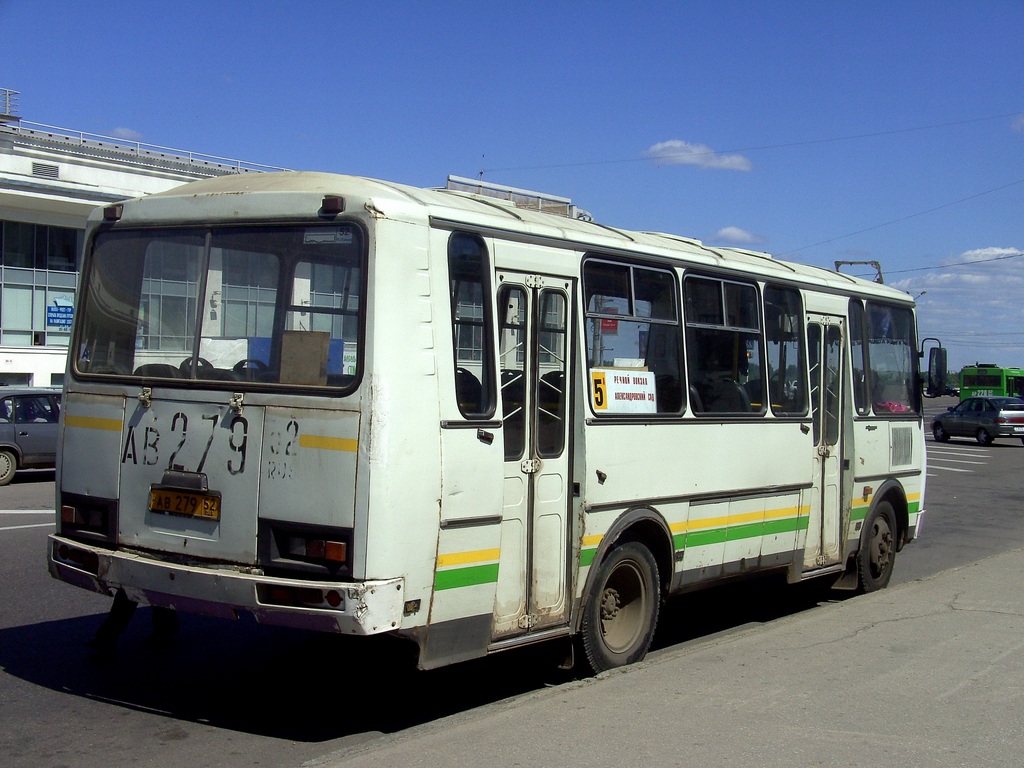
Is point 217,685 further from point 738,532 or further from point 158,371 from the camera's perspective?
point 738,532

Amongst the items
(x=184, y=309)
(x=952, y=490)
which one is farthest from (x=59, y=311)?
(x=184, y=309)

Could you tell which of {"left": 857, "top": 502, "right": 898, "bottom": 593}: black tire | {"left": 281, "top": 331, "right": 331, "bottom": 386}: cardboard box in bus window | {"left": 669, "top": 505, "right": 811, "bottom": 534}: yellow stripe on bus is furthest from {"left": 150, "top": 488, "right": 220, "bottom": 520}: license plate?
{"left": 857, "top": 502, "right": 898, "bottom": 593}: black tire

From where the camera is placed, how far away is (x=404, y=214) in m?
5.83

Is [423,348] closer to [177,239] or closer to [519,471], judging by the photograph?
[519,471]

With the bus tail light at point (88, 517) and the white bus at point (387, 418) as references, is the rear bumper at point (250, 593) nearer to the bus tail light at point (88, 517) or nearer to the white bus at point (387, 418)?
the white bus at point (387, 418)

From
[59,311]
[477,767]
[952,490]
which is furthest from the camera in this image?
[59,311]

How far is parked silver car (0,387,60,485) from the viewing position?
61.5ft

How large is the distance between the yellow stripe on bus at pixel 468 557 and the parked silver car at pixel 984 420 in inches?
1495

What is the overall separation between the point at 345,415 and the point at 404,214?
1132mm

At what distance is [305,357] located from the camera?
19.2 feet

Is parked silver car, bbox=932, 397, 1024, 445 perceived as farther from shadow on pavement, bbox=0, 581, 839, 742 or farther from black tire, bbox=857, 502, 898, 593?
shadow on pavement, bbox=0, 581, 839, 742

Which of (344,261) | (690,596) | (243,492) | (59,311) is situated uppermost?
(59,311)

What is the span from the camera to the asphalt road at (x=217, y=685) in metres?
5.81

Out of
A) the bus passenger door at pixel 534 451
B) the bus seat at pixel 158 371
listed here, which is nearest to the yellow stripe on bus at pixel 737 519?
the bus passenger door at pixel 534 451
